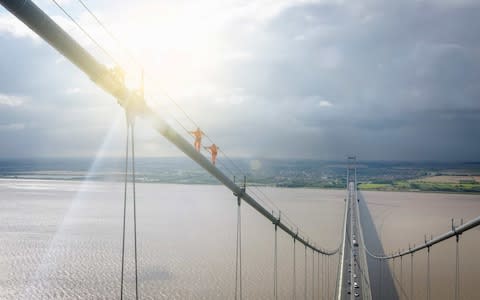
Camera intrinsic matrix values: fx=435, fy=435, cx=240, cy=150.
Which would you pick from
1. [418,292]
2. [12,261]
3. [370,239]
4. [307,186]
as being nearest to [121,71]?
[418,292]

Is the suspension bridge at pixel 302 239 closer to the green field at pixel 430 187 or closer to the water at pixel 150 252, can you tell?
the water at pixel 150 252

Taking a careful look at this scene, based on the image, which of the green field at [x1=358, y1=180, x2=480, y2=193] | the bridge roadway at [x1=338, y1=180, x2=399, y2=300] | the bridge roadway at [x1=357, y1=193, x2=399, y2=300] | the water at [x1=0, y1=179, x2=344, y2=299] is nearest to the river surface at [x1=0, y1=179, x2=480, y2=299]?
the water at [x1=0, y1=179, x2=344, y2=299]

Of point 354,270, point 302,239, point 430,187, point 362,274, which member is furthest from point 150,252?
A: point 430,187

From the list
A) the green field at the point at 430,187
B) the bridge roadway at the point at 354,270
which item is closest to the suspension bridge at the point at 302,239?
the bridge roadway at the point at 354,270

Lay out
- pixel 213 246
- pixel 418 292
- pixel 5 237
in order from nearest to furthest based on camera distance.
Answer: pixel 418 292, pixel 213 246, pixel 5 237

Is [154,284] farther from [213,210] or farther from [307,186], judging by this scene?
[307,186]

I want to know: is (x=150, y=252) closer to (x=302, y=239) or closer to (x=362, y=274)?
(x=302, y=239)
